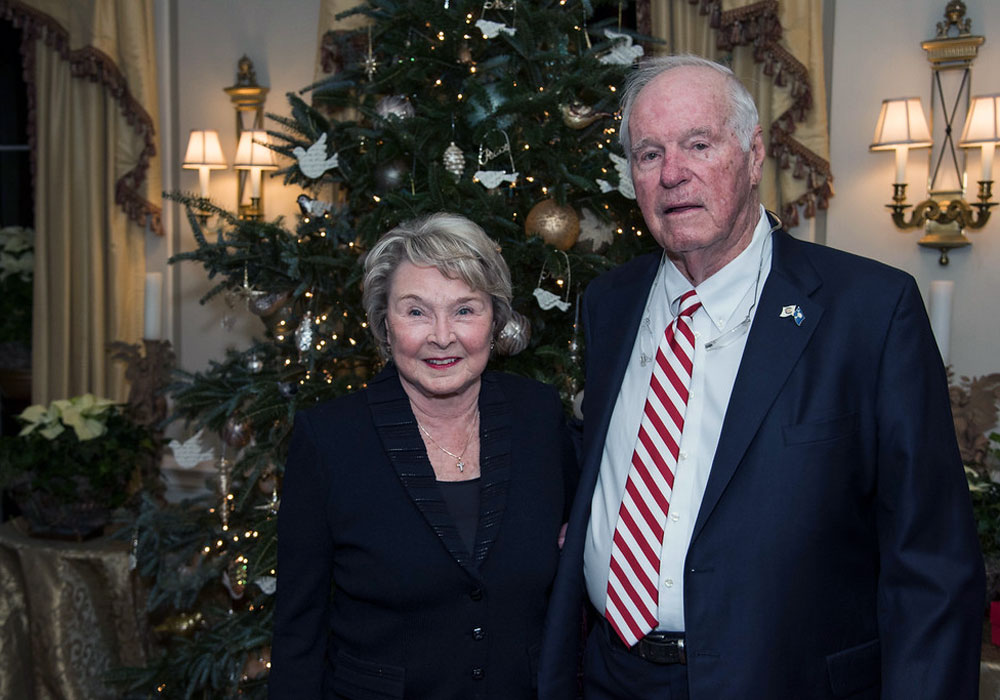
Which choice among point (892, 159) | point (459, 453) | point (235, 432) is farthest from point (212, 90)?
point (459, 453)

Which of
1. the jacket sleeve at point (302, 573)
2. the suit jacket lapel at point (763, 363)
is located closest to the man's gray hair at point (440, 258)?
the jacket sleeve at point (302, 573)

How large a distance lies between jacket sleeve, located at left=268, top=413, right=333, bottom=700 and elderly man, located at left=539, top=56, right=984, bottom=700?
446 mm

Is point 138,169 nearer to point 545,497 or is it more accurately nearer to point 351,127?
point 351,127

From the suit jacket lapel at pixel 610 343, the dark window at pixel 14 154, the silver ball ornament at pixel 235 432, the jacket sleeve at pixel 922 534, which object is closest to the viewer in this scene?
the jacket sleeve at pixel 922 534

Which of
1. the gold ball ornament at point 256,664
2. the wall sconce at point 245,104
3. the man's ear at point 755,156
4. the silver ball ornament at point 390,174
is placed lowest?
the gold ball ornament at point 256,664

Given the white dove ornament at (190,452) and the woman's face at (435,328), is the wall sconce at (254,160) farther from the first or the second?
the woman's face at (435,328)

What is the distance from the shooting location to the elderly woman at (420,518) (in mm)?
1612

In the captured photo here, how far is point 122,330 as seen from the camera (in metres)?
4.36

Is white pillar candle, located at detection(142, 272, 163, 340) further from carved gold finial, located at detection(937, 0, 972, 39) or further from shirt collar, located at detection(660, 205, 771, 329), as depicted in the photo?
carved gold finial, located at detection(937, 0, 972, 39)

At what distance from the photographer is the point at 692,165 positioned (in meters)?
1.52

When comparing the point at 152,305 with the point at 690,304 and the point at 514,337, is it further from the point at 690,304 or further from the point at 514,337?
the point at 690,304

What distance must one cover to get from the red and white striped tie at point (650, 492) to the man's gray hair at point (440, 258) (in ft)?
1.21

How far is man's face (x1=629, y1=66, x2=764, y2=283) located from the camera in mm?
1516

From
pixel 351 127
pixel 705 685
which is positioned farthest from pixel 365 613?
pixel 351 127
